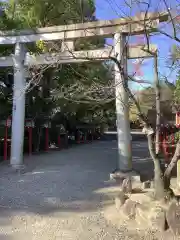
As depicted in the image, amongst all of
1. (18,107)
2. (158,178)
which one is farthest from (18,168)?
(158,178)

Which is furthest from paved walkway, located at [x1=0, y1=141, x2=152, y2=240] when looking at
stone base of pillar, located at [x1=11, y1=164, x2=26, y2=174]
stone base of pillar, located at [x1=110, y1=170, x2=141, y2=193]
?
stone base of pillar, located at [x1=110, y1=170, x2=141, y2=193]

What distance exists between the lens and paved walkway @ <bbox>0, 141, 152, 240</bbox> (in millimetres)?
4254

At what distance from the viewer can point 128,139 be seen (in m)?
7.80

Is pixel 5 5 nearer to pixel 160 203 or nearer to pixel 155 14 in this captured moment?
pixel 155 14

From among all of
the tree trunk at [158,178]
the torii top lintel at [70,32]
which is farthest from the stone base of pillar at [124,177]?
the torii top lintel at [70,32]

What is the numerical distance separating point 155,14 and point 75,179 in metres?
4.62

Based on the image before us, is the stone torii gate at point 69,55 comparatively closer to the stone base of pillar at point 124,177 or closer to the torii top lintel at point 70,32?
the torii top lintel at point 70,32

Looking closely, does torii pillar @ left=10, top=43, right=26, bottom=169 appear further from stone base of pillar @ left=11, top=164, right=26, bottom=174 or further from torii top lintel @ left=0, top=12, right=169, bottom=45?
torii top lintel @ left=0, top=12, right=169, bottom=45

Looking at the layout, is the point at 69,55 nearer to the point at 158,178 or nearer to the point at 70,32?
the point at 70,32

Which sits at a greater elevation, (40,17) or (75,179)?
(40,17)

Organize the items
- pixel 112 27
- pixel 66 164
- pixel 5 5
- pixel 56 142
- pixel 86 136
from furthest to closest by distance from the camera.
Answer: pixel 86 136, pixel 56 142, pixel 5 5, pixel 66 164, pixel 112 27

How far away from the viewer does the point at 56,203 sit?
221 inches

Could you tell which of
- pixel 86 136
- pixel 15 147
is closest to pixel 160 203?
pixel 15 147

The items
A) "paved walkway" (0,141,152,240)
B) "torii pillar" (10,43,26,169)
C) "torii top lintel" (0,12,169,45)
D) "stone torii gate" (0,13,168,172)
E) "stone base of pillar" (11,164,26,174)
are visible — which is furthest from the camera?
"torii pillar" (10,43,26,169)
